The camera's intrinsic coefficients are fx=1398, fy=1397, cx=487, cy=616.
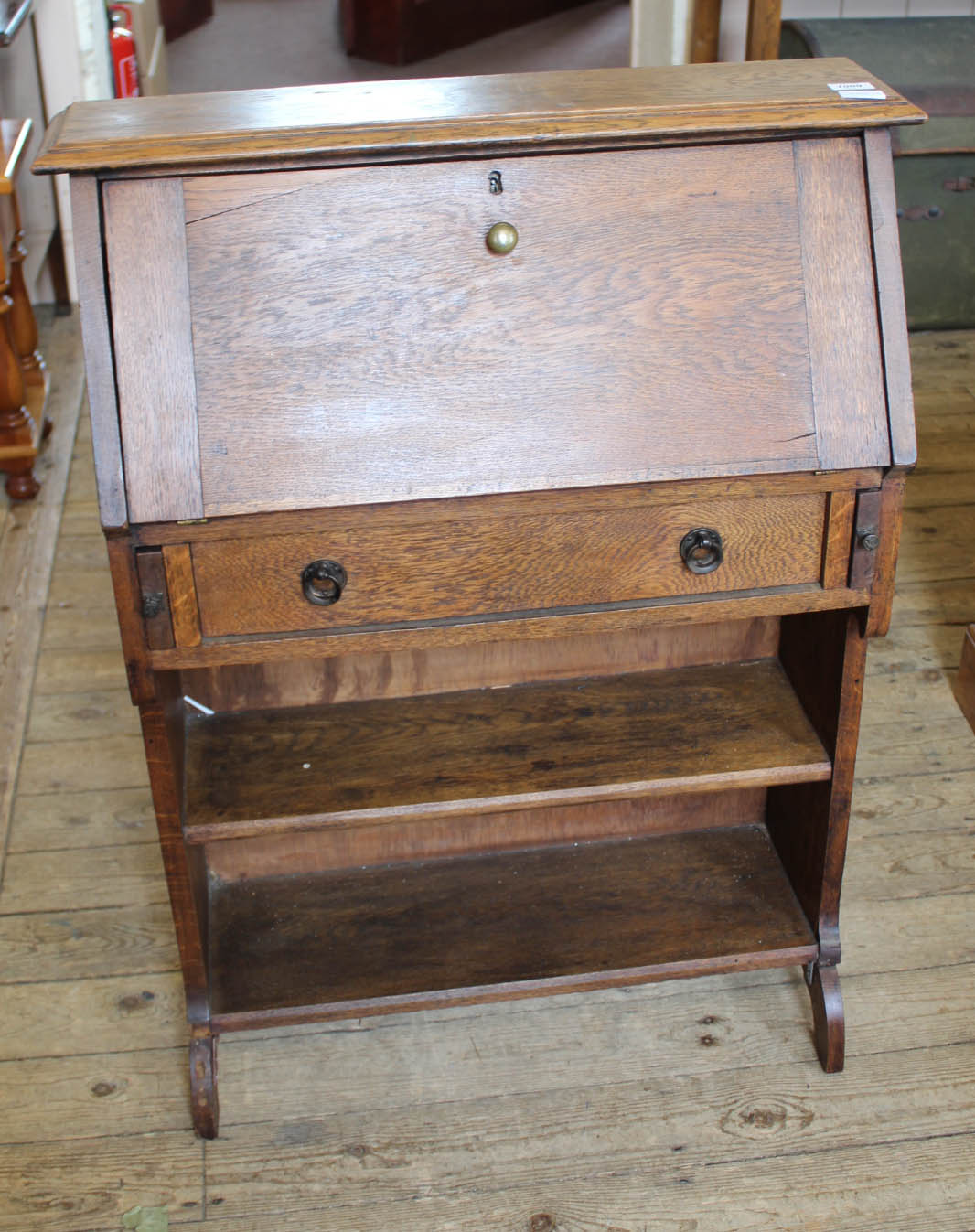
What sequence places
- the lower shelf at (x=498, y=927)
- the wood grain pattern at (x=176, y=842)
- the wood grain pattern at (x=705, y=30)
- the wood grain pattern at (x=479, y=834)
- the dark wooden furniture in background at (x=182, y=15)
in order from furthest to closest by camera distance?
the dark wooden furniture in background at (x=182, y=15), the wood grain pattern at (x=705, y=30), the wood grain pattern at (x=479, y=834), the lower shelf at (x=498, y=927), the wood grain pattern at (x=176, y=842)

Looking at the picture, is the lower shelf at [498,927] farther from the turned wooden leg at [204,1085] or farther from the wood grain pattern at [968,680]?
the wood grain pattern at [968,680]

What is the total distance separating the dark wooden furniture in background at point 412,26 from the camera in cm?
589

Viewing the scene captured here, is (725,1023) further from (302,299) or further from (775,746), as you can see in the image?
(302,299)

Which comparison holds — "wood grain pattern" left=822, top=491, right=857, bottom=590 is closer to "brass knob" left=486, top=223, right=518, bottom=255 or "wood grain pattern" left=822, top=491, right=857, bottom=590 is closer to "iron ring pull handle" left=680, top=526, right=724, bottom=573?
"iron ring pull handle" left=680, top=526, right=724, bottom=573

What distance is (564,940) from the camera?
6.29 feet

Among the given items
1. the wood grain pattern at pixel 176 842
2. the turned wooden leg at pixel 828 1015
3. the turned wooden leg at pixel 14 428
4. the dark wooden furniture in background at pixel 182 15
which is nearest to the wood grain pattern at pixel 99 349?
the wood grain pattern at pixel 176 842

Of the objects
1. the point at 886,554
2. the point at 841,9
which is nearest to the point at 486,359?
the point at 886,554

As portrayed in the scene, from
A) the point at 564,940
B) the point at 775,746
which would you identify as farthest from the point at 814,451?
the point at 564,940

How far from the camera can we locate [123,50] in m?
4.07

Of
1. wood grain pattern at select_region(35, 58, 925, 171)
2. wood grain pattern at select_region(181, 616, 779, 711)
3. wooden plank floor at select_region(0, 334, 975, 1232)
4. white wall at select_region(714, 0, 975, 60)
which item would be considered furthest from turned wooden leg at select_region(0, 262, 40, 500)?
white wall at select_region(714, 0, 975, 60)

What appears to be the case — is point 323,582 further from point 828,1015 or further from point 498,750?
point 828,1015

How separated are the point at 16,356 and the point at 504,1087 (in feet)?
6.74

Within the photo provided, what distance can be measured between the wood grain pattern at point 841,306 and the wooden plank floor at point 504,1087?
0.90 m

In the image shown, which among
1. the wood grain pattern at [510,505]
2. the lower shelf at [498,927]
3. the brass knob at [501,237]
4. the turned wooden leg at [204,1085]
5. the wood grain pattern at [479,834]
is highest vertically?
the brass knob at [501,237]
